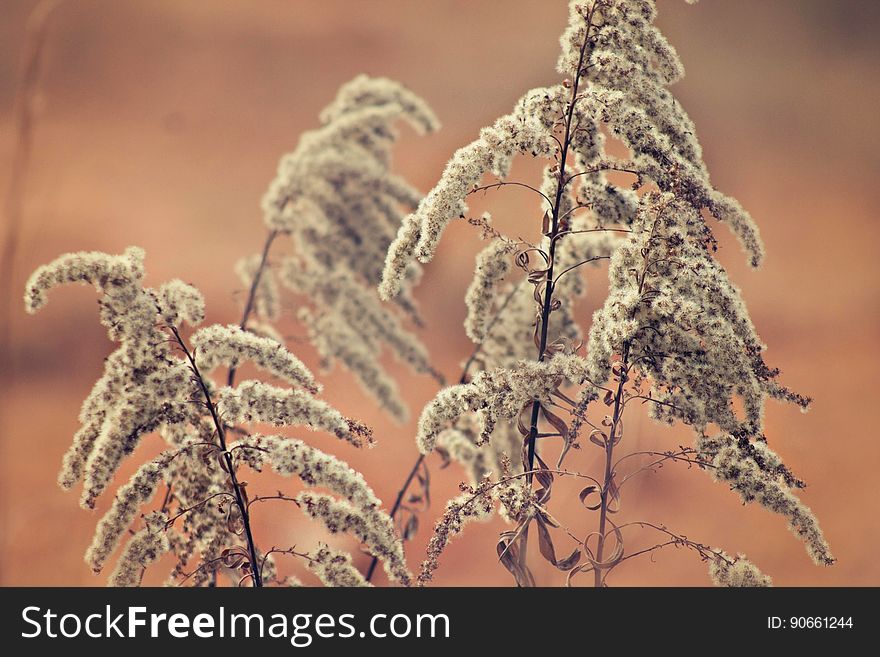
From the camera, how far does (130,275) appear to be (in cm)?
107

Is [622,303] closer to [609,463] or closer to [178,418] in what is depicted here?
[609,463]

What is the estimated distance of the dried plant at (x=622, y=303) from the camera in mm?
1020

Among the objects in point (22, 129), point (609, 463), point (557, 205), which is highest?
point (22, 129)

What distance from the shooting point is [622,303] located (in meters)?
1.00

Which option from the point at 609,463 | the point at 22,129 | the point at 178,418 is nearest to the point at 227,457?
the point at 178,418

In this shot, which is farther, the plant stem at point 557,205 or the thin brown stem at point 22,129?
the thin brown stem at point 22,129

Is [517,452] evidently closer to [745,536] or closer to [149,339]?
[149,339]

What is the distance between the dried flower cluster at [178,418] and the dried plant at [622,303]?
12 cm

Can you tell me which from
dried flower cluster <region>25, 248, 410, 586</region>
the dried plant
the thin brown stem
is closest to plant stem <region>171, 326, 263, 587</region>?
dried flower cluster <region>25, 248, 410, 586</region>

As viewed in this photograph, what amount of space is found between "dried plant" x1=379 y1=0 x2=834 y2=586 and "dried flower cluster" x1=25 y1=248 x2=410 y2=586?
0.12 meters

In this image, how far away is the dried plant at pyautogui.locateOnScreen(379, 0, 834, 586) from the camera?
102 cm

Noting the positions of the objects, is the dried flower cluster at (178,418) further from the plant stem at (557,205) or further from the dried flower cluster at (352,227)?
the dried flower cluster at (352,227)

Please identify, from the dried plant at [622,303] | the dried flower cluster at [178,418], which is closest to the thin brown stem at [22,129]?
the dried flower cluster at [178,418]

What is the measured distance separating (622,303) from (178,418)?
0.53 metres
